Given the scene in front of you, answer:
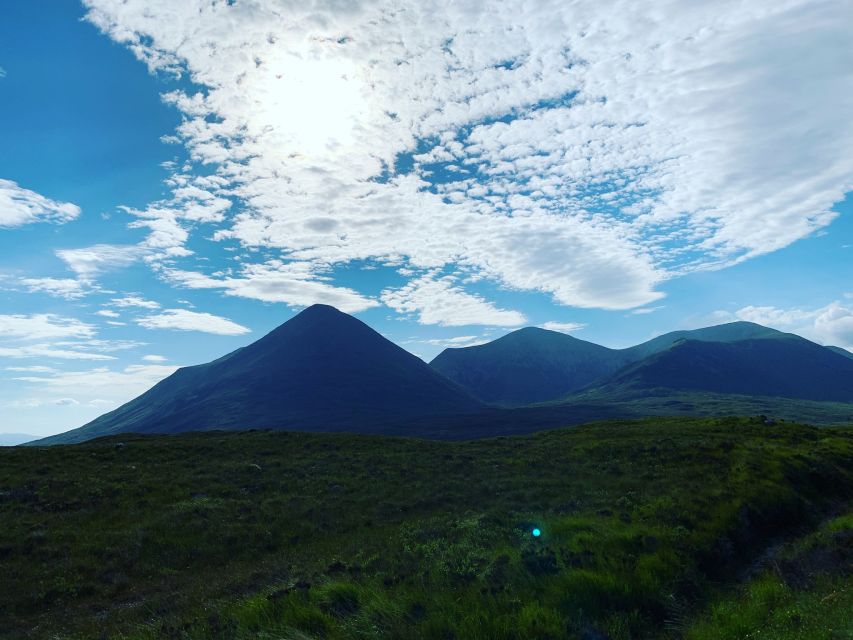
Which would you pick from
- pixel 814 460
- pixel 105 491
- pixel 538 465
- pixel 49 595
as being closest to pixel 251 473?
pixel 105 491

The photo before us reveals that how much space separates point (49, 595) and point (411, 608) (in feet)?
51.1

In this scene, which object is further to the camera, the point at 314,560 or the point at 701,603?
the point at 314,560

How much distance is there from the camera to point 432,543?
1922 centimetres

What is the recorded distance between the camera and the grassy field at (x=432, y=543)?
Result: 1223 centimetres

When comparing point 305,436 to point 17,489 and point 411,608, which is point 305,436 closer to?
point 17,489

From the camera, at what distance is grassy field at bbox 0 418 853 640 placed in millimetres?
12234

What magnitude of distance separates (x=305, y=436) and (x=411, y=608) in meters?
46.5

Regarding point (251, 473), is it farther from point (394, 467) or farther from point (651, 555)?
point (651, 555)

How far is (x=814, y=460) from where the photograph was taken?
98.6 feet

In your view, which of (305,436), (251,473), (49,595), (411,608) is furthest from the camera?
(305,436)

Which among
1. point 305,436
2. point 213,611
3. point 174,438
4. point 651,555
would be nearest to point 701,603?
point 651,555

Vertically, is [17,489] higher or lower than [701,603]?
higher

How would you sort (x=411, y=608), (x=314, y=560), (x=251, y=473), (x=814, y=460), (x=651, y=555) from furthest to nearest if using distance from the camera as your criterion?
1. (x=251, y=473)
2. (x=814, y=460)
3. (x=314, y=560)
4. (x=651, y=555)
5. (x=411, y=608)

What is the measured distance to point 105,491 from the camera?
31156 millimetres
